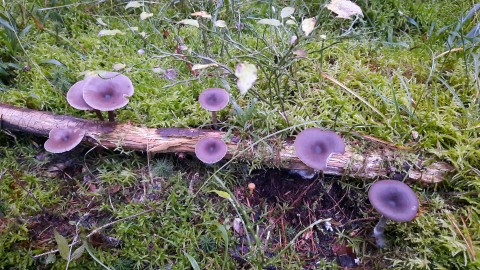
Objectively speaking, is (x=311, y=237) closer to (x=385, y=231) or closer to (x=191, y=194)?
(x=385, y=231)

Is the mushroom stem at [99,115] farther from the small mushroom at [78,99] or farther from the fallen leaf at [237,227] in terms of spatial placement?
the fallen leaf at [237,227]

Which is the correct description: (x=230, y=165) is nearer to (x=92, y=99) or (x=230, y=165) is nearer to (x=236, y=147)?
(x=236, y=147)

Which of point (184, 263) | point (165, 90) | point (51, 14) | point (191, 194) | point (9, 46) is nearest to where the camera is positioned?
point (184, 263)

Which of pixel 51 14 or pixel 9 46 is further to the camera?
pixel 51 14

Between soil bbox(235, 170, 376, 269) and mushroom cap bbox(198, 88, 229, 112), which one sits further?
mushroom cap bbox(198, 88, 229, 112)

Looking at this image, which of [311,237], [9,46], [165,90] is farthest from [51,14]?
[311,237]

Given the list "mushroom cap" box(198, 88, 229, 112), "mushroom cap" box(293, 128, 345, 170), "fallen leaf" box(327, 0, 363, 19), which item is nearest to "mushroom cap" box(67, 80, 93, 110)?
"mushroom cap" box(198, 88, 229, 112)

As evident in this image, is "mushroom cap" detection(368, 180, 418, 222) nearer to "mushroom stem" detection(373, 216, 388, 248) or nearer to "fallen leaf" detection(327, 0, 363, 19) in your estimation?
"mushroom stem" detection(373, 216, 388, 248)
